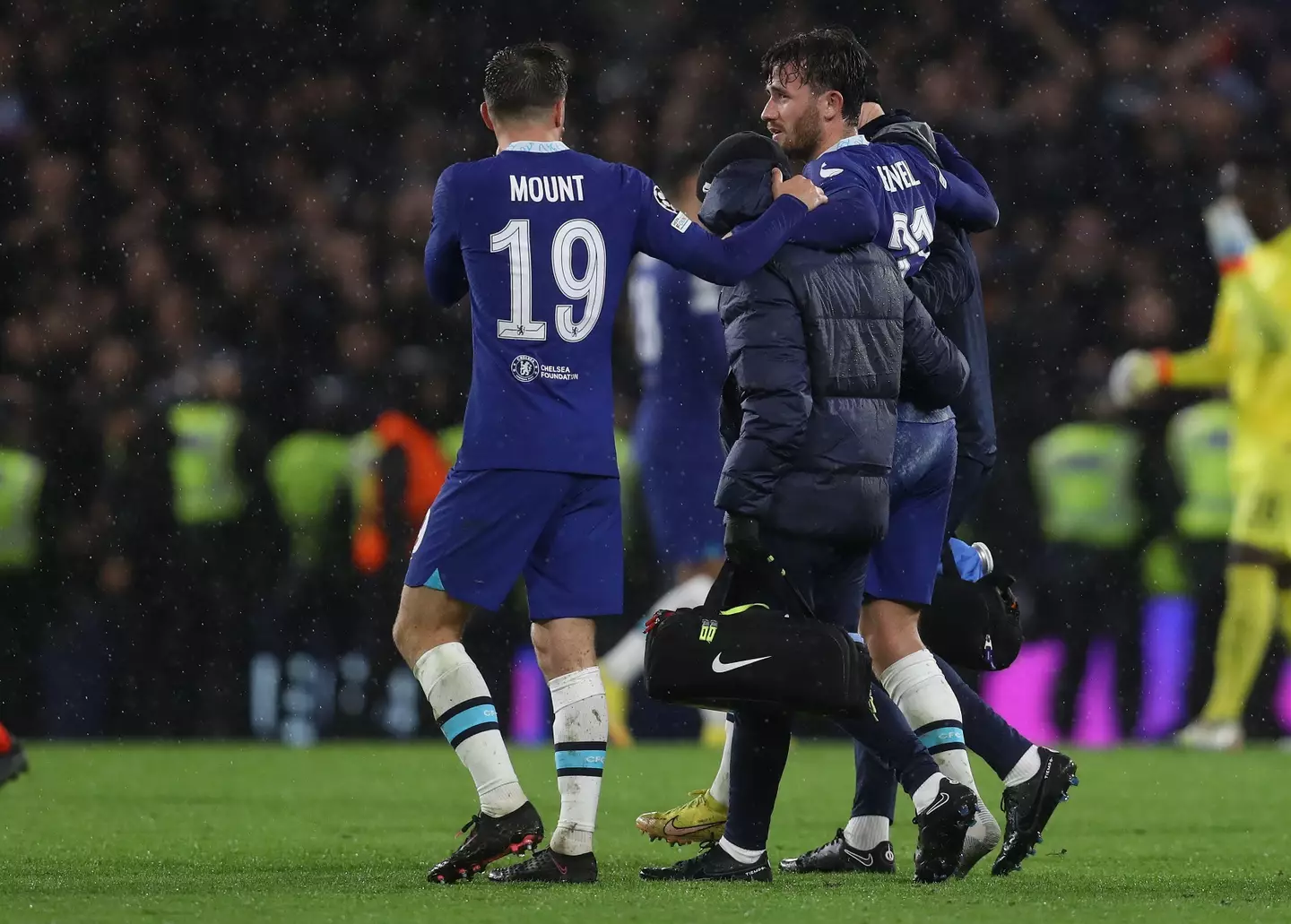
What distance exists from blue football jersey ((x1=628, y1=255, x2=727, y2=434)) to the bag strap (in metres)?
3.45

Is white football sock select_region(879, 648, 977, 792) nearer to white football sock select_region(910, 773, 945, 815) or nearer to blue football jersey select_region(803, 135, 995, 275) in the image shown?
white football sock select_region(910, 773, 945, 815)

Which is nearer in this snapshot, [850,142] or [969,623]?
[850,142]

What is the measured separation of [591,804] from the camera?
446 centimetres

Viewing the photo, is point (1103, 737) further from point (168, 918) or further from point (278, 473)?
point (168, 918)

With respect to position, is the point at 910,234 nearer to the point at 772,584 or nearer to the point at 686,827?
the point at 772,584

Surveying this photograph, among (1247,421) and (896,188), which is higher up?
(896,188)

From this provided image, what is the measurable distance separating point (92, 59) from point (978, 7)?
585cm

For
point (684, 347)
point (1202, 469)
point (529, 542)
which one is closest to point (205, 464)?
point (684, 347)

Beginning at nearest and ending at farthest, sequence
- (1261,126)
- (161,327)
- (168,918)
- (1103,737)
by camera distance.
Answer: (168,918)
(1103,737)
(161,327)
(1261,126)

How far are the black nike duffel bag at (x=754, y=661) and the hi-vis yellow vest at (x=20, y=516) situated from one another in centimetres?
592

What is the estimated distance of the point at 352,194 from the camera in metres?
13.5

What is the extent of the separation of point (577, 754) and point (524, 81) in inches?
55.7

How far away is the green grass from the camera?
4.00 meters

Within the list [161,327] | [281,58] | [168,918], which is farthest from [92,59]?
[168,918]
